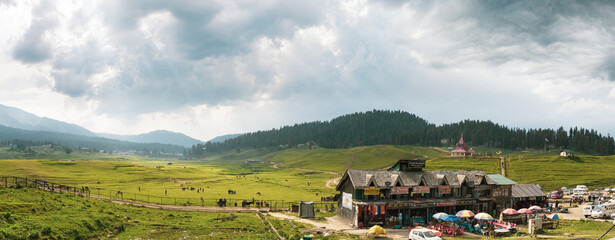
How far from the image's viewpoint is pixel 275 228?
144ft

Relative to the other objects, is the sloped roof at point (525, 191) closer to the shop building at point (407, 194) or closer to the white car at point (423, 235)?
the shop building at point (407, 194)

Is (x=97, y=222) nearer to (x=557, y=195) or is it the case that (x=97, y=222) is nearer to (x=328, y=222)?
(x=328, y=222)

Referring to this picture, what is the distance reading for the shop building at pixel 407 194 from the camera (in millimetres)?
50969

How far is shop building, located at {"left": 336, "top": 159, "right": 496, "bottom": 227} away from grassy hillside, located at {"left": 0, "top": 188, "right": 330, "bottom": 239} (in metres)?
9.79

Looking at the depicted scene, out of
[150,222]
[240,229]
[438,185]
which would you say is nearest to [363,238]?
[240,229]

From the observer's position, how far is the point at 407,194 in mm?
53906

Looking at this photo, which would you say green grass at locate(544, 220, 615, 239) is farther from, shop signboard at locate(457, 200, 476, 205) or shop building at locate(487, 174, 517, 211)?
shop building at locate(487, 174, 517, 211)

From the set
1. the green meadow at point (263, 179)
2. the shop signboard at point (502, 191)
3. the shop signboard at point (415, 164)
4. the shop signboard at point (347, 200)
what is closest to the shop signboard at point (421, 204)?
the shop signboard at point (415, 164)

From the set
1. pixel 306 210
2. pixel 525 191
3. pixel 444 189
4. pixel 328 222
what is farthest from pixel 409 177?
pixel 525 191

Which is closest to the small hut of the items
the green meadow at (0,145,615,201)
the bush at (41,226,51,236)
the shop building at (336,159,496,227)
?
the shop building at (336,159,496,227)

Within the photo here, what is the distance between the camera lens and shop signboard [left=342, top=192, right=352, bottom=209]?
52725mm

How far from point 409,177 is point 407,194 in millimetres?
3202

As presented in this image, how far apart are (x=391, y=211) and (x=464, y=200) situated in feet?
43.9

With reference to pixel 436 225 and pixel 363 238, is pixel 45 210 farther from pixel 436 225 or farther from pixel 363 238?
pixel 436 225
